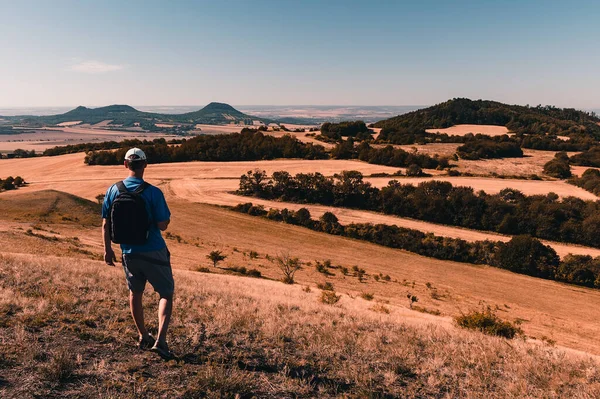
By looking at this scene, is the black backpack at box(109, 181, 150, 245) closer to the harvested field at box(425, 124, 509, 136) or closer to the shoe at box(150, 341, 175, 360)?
the shoe at box(150, 341, 175, 360)

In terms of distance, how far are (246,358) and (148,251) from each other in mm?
2473

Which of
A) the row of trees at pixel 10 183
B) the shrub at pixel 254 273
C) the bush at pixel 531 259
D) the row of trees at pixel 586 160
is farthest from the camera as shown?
the row of trees at pixel 586 160

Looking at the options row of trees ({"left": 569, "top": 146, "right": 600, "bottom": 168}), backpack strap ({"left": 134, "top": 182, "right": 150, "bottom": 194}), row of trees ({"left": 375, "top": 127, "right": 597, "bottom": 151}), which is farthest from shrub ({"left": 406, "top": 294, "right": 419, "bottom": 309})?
row of trees ({"left": 375, "top": 127, "right": 597, "bottom": 151})

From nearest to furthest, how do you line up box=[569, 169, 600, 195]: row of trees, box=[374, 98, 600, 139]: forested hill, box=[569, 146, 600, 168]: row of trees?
box=[569, 169, 600, 195]: row of trees < box=[569, 146, 600, 168]: row of trees < box=[374, 98, 600, 139]: forested hill

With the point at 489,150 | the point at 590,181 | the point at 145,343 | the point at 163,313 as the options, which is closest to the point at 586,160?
the point at 489,150

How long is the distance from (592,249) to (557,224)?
→ 13.3ft

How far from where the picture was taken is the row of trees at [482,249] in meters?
30.3

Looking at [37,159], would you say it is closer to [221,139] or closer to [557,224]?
[221,139]

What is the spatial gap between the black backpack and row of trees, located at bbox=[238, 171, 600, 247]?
141 feet

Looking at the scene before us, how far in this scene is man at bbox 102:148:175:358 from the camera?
17.1 feet

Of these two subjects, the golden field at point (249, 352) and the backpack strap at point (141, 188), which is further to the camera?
the backpack strap at point (141, 188)

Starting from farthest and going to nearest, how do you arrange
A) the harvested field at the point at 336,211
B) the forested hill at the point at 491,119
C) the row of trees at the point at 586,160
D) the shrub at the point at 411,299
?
the forested hill at the point at 491,119 → the row of trees at the point at 586,160 → the harvested field at the point at 336,211 → the shrub at the point at 411,299

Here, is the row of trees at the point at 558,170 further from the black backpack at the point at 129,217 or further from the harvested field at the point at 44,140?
the harvested field at the point at 44,140

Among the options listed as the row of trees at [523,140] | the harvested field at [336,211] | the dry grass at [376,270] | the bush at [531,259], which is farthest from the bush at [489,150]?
the dry grass at [376,270]
